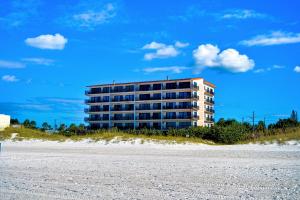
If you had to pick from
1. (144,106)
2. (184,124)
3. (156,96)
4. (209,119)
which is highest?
(156,96)

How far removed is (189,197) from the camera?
870cm

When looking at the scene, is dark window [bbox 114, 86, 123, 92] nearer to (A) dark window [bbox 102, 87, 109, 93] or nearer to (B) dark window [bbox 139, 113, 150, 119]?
(A) dark window [bbox 102, 87, 109, 93]

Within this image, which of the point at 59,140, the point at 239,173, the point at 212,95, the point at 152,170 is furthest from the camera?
the point at 212,95

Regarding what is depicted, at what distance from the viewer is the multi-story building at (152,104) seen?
87375mm

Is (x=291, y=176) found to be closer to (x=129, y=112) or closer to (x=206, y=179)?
(x=206, y=179)

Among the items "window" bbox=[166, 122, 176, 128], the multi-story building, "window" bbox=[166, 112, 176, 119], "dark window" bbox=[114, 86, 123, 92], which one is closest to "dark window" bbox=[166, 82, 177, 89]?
the multi-story building

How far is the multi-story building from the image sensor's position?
287 ft

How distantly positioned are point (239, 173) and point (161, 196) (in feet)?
16.4

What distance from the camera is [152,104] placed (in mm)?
91562

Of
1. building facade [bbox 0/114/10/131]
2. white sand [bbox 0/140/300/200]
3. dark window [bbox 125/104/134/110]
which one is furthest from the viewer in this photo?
dark window [bbox 125/104/134/110]

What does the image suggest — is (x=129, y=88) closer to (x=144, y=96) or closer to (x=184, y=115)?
(x=144, y=96)

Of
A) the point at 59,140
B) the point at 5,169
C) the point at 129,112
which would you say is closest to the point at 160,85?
the point at 129,112

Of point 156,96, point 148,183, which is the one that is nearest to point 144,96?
point 156,96

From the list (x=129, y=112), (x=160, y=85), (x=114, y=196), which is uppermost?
(x=160, y=85)
